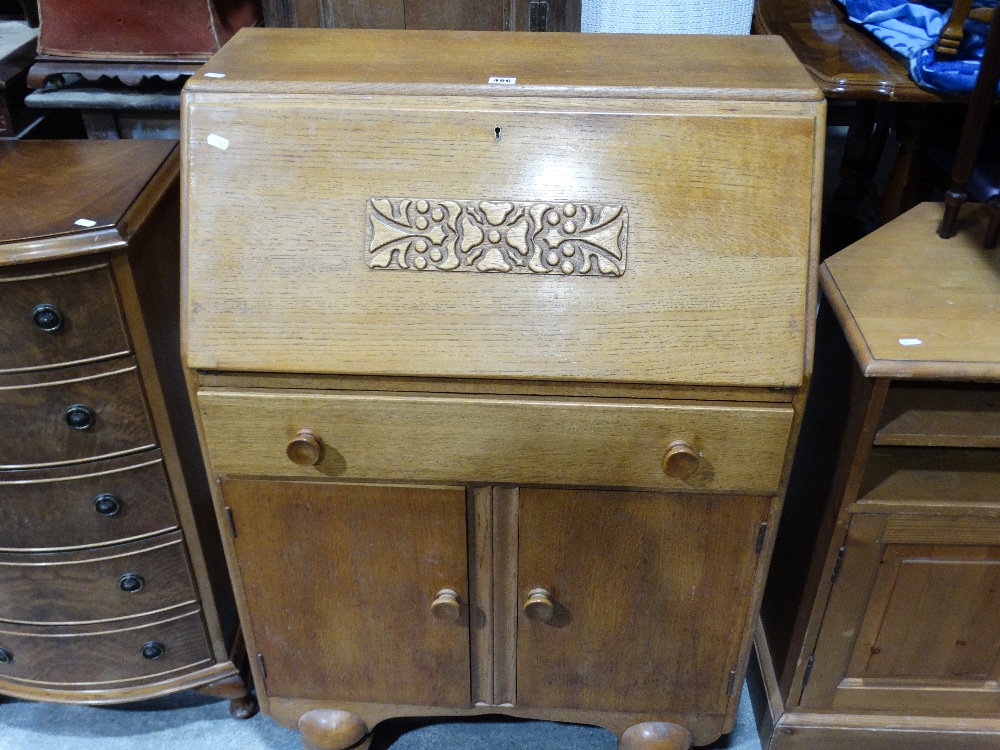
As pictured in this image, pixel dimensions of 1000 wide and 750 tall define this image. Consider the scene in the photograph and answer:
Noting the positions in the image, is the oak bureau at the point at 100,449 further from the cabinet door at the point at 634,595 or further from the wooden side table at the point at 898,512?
the wooden side table at the point at 898,512

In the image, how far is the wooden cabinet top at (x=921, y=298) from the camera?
42.8 inches

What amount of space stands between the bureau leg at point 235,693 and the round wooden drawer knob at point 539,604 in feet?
2.11

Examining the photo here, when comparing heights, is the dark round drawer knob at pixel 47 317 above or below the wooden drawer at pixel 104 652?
above

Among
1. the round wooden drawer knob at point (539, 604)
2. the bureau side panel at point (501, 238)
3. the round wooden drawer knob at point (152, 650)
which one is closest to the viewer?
the bureau side panel at point (501, 238)

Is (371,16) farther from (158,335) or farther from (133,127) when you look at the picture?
(158,335)

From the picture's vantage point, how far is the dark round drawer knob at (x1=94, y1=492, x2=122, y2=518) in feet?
4.31

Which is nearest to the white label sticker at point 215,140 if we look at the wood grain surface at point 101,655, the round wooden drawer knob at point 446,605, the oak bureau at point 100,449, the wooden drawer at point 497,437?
the oak bureau at point 100,449

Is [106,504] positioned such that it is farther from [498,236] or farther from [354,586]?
[498,236]

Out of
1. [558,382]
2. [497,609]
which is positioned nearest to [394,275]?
[558,382]

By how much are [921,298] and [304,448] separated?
0.88 m

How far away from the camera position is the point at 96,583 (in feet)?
4.63

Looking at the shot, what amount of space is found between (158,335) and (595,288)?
64cm

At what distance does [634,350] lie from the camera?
1048 millimetres

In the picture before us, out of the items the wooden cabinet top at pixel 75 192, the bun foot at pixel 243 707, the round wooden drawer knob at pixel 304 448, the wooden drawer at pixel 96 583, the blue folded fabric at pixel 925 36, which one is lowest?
the bun foot at pixel 243 707
